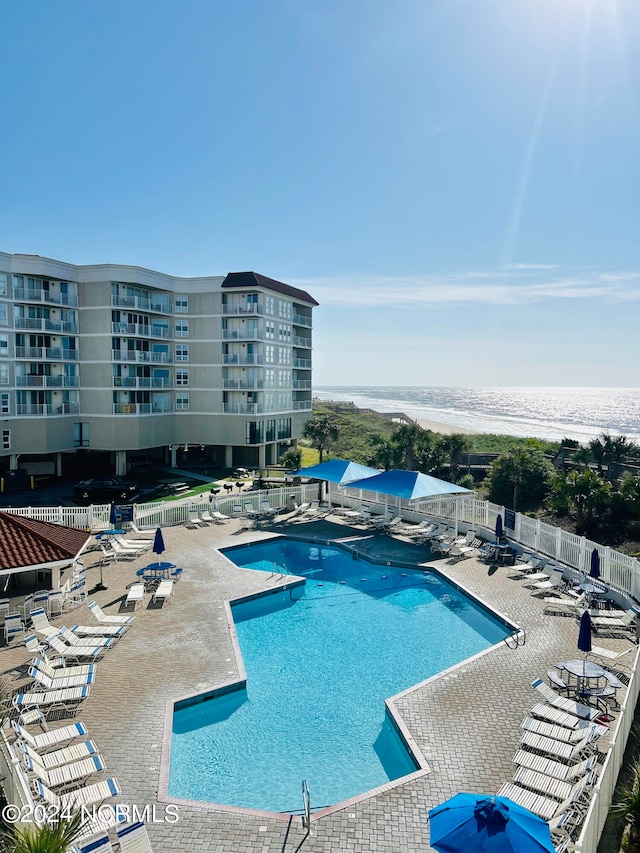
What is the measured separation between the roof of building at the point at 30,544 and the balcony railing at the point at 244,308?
2951cm

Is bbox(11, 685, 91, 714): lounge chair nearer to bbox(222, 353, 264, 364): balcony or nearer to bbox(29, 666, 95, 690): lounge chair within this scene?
bbox(29, 666, 95, 690): lounge chair

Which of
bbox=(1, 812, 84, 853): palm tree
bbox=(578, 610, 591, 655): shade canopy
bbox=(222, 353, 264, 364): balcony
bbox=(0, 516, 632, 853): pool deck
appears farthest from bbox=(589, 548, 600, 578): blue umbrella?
bbox=(222, 353, 264, 364): balcony

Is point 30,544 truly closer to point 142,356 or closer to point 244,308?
point 142,356

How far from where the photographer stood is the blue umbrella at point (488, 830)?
259 inches

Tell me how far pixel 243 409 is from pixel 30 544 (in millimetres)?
28788

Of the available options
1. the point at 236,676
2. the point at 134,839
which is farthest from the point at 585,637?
the point at 134,839

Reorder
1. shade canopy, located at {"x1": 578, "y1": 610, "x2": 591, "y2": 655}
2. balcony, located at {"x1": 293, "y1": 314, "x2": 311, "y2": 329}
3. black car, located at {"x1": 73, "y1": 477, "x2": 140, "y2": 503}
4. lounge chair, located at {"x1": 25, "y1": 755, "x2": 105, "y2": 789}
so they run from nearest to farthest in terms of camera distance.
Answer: lounge chair, located at {"x1": 25, "y1": 755, "x2": 105, "y2": 789}
shade canopy, located at {"x1": 578, "y1": 610, "x2": 591, "y2": 655}
black car, located at {"x1": 73, "y1": 477, "x2": 140, "y2": 503}
balcony, located at {"x1": 293, "y1": 314, "x2": 311, "y2": 329}

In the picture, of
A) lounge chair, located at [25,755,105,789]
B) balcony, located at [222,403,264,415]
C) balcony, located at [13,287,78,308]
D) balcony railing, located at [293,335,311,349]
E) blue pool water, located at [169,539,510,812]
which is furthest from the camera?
balcony railing, located at [293,335,311,349]

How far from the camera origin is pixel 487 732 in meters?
10.9

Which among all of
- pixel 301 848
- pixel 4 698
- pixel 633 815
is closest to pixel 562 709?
pixel 633 815

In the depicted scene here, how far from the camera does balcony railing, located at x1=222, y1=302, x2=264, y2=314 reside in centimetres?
4506

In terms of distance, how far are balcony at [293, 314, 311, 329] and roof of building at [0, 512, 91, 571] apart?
35729 mm

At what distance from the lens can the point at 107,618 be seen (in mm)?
15898

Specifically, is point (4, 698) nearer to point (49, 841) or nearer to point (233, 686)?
point (233, 686)
